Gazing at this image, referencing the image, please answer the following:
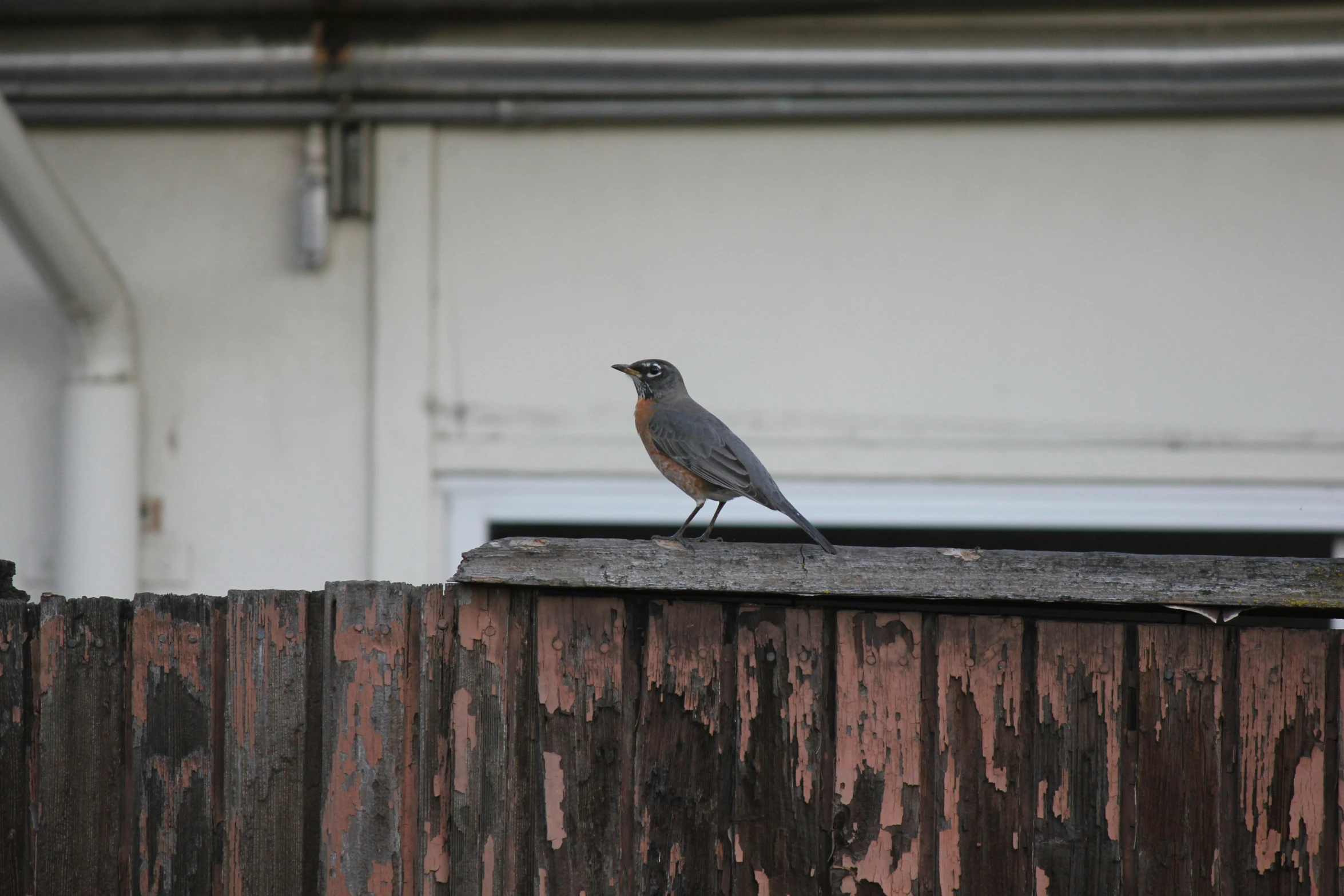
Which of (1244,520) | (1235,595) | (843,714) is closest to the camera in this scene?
(1235,595)

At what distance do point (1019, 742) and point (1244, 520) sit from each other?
3.02m

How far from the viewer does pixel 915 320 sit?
15.8 ft

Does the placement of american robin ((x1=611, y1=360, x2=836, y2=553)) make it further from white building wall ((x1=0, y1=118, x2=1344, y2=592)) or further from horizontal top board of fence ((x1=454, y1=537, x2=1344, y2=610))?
white building wall ((x1=0, y1=118, x2=1344, y2=592))

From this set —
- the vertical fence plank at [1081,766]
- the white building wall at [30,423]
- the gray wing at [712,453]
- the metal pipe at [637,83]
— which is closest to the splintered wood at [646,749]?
the vertical fence plank at [1081,766]

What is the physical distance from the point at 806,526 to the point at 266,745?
1286 mm

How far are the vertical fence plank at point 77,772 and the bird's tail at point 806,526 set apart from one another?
1.46 m

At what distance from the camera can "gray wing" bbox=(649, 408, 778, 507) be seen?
3.18 m

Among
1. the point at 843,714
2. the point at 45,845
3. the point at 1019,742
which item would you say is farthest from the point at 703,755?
the point at 45,845

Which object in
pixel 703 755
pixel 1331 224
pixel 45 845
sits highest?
pixel 1331 224

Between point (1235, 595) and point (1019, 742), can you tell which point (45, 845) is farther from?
point (1235, 595)

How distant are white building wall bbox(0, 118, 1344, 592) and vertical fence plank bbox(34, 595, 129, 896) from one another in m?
2.47

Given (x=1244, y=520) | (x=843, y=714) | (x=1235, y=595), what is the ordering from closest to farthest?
(x=1235, y=595) → (x=843, y=714) → (x=1244, y=520)

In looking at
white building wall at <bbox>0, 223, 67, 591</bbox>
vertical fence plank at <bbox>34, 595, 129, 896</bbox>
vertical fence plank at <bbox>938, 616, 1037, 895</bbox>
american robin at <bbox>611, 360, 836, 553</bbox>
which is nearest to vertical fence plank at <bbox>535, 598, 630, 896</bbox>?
vertical fence plank at <bbox>938, 616, 1037, 895</bbox>

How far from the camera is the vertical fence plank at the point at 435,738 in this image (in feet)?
7.20
